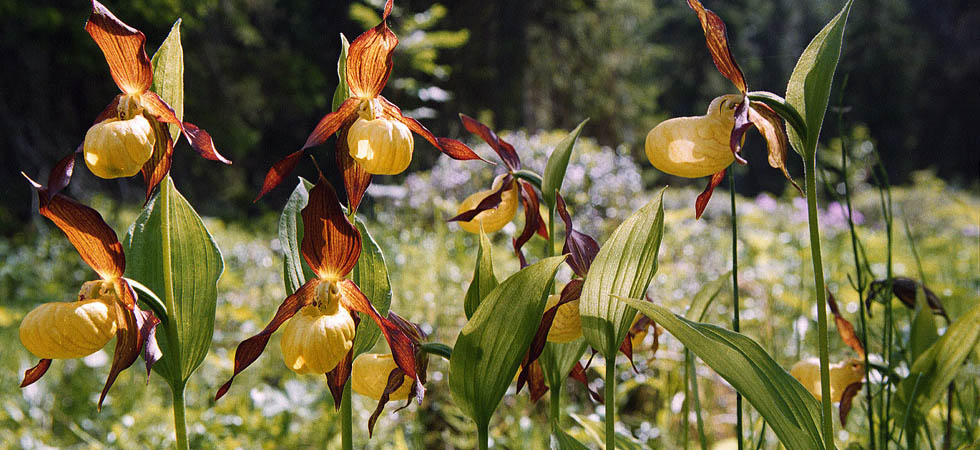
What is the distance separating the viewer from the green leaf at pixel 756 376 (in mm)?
497

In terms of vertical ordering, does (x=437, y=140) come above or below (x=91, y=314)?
above

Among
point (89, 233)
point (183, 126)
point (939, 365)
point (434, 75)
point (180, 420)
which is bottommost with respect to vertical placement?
point (180, 420)

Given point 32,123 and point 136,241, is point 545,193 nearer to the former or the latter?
point 136,241

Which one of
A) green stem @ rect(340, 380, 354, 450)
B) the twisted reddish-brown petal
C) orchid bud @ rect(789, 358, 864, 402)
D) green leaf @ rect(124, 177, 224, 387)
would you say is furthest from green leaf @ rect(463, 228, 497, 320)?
orchid bud @ rect(789, 358, 864, 402)

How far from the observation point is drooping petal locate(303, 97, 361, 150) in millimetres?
527

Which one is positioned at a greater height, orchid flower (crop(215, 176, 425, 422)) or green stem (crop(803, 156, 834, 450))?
green stem (crop(803, 156, 834, 450))

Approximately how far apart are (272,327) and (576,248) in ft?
0.90

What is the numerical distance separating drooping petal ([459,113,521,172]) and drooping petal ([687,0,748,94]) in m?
0.22

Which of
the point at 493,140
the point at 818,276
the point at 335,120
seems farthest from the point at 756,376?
the point at 335,120

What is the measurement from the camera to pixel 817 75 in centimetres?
49

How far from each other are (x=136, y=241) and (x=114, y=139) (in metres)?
0.17

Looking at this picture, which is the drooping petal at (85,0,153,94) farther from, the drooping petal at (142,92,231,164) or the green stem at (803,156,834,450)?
the green stem at (803,156,834,450)

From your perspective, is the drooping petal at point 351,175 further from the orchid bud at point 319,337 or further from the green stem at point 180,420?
the green stem at point 180,420

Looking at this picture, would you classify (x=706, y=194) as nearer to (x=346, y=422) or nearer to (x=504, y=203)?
(x=504, y=203)
